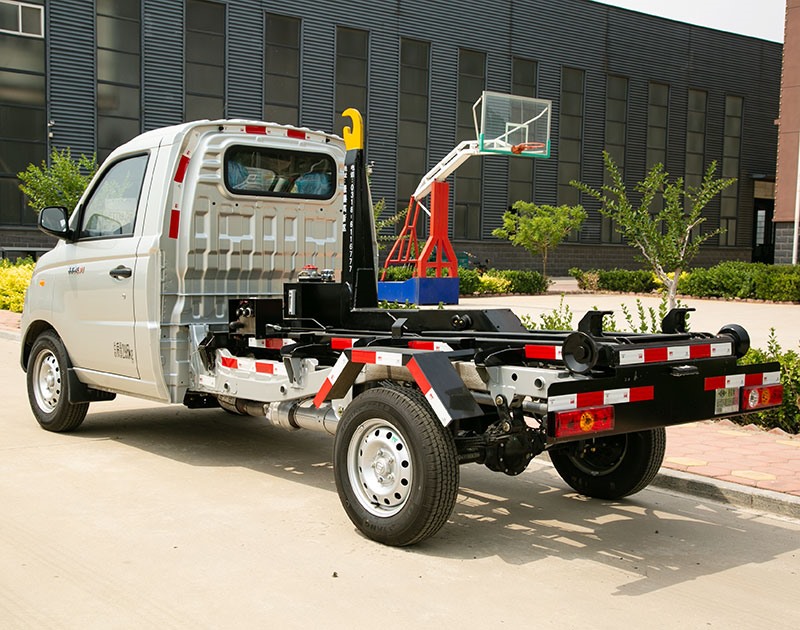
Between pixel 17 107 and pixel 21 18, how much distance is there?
299cm

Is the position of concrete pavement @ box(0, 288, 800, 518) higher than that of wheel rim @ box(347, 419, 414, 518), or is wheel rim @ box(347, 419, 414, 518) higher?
wheel rim @ box(347, 419, 414, 518)

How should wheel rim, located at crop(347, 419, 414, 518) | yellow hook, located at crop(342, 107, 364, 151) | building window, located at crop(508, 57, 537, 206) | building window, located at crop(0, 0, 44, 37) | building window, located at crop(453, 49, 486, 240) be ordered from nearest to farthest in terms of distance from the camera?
wheel rim, located at crop(347, 419, 414, 518) → yellow hook, located at crop(342, 107, 364, 151) → building window, located at crop(0, 0, 44, 37) → building window, located at crop(453, 49, 486, 240) → building window, located at crop(508, 57, 537, 206)

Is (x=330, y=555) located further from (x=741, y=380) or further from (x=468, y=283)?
(x=468, y=283)

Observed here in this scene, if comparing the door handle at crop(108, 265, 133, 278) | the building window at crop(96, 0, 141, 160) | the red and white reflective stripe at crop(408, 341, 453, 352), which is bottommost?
the red and white reflective stripe at crop(408, 341, 453, 352)

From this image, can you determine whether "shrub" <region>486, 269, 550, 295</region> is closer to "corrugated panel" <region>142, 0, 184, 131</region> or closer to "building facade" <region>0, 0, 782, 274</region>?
"building facade" <region>0, 0, 782, 274</region>

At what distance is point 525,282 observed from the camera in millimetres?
32656

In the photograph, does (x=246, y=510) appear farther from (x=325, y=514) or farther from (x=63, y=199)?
(x=63, y=199)

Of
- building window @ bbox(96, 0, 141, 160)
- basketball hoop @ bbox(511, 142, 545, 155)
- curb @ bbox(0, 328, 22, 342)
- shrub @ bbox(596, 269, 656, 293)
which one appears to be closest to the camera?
curb @ bbox(0, 328, 22, 342)

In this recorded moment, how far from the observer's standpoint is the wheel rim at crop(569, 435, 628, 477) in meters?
6.40

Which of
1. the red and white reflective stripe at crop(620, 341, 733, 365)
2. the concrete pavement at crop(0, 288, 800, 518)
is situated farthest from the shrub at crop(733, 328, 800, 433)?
the red and white reflective stripe at crop(620, 341, 733, 365)

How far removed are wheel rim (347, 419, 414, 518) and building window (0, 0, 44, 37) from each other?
3112cm

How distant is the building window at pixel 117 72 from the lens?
33844mm

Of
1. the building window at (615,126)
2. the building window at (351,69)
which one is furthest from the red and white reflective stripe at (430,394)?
the building window at (615,126)

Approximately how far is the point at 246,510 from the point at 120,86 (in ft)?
102
